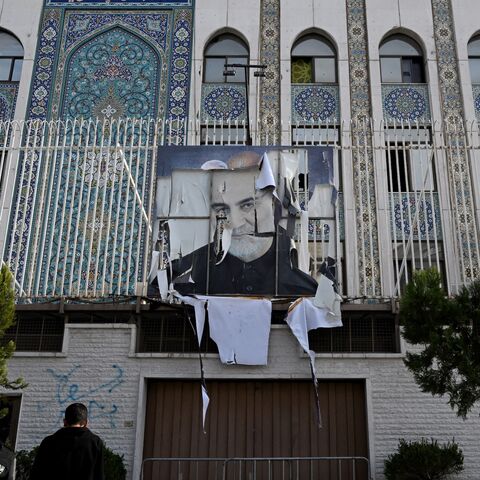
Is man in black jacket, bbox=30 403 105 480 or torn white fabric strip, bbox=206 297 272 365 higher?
torn white fabric strip, bbox=206 297 272 365

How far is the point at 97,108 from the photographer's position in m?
15.8

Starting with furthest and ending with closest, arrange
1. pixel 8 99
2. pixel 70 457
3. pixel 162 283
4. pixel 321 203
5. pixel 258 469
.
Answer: pixel 8 99
pixel 321 203
pixel 162 283
pixel 258 469
pixel 70 457

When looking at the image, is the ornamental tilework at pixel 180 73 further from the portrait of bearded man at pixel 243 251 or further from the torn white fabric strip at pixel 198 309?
the torn white fabric strip at pixel 198 309

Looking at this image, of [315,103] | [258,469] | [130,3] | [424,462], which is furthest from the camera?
[130,3]

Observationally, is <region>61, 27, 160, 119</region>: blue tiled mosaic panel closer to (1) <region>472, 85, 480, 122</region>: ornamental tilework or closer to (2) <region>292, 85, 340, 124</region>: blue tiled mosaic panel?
(2) <region>292, 85, 340, 124</region>: blue tiled mosaic panel

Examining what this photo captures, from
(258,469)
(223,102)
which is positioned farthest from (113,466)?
(223,102)

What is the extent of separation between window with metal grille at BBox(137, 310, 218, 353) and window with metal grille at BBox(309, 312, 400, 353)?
6.28 feet

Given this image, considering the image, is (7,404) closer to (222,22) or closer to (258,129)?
(258,129)

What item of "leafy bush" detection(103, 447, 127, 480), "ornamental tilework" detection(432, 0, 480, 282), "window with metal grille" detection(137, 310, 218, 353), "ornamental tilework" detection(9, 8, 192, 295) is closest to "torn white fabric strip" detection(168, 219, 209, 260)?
"ornamental tilework" detection(9, 8, 192, 295)

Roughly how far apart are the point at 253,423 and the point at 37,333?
13.8ft

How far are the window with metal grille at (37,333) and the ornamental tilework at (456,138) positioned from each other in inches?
297

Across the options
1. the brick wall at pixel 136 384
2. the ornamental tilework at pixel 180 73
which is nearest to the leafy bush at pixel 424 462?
Result: the brick wall at pixel 136 384

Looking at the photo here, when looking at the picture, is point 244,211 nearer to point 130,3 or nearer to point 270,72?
point 270,72

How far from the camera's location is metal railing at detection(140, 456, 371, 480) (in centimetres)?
1135
